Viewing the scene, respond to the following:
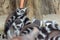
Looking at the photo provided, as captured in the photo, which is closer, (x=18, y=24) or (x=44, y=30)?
(x=44, y=30)

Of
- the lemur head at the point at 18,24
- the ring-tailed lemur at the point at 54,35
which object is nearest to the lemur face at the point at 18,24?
the lemur head at the point at 18,24

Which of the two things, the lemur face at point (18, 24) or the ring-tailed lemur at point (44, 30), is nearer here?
the ring-tailed lemur at point (44, 30)

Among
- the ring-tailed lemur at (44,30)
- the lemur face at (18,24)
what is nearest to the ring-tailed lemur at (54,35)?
the ring-tailed lemur at (44,30)

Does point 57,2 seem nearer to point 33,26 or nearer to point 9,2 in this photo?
point 9,2

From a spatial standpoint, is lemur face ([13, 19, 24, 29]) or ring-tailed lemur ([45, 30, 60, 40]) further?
lemur face ([13, 19, 24, 29])

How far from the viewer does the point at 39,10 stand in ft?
8.68

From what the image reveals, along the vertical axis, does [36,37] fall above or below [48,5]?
above

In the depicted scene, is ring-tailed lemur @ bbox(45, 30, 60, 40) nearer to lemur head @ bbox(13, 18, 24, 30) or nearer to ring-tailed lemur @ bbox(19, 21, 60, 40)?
ring-tailed lemur @ bbox(19, 21, 60, 40)

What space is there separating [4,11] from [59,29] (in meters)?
2.30

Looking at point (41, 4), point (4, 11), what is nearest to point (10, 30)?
point (41, 4)

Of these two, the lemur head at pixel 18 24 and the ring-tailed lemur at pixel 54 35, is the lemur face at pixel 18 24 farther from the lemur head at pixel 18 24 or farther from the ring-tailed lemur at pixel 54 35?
the ring-tailed lemur at pixel 54 35

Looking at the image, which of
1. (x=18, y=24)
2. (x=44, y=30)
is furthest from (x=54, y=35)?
(x=18, y=24)

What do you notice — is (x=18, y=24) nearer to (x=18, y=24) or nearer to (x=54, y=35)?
(x=18, y=24)

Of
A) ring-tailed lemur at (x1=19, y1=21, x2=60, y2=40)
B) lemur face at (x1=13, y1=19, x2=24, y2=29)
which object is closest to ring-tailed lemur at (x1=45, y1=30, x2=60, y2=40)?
ring-tailed lemur at (x1=19, y1=21, x2=60, y2=40)
